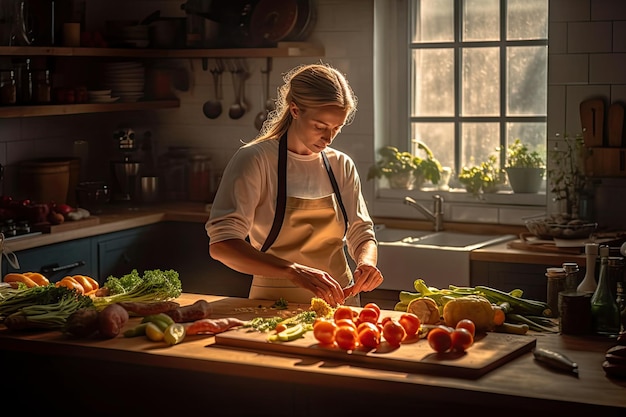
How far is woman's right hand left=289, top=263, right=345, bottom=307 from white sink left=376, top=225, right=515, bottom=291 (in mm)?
1700

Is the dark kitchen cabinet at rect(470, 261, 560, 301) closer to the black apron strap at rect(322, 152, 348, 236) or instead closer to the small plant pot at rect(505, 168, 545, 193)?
the small plant pot at rect(505, 168, 545, 193)

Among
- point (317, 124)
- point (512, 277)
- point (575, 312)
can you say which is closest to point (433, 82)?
point (512, 277)

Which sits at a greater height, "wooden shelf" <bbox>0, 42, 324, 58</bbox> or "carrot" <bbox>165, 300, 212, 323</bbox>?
"wooden shelf" <bbox>0, 42, 324, 58</bbox>

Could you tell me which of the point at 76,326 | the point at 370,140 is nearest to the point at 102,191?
the point at 370,140

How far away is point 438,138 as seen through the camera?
611cm

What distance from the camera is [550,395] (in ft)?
8.37

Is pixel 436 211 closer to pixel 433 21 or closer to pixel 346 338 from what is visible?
pixel 433 21

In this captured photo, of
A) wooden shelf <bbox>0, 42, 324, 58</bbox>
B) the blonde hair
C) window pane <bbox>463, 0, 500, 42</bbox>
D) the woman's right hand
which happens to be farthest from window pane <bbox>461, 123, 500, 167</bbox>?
the woman's right hand

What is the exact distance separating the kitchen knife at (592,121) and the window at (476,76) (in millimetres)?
407

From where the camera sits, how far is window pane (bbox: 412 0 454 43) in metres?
5.99

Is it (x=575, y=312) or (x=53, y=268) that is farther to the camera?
(x=53, y=268)

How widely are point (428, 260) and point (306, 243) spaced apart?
4.42ft

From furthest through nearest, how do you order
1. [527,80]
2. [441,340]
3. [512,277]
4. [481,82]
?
[481,82]
[527,80]
[512,277]
[441,340]

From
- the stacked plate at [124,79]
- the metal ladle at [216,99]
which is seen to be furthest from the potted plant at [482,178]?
the stacked plate at [124,79]
